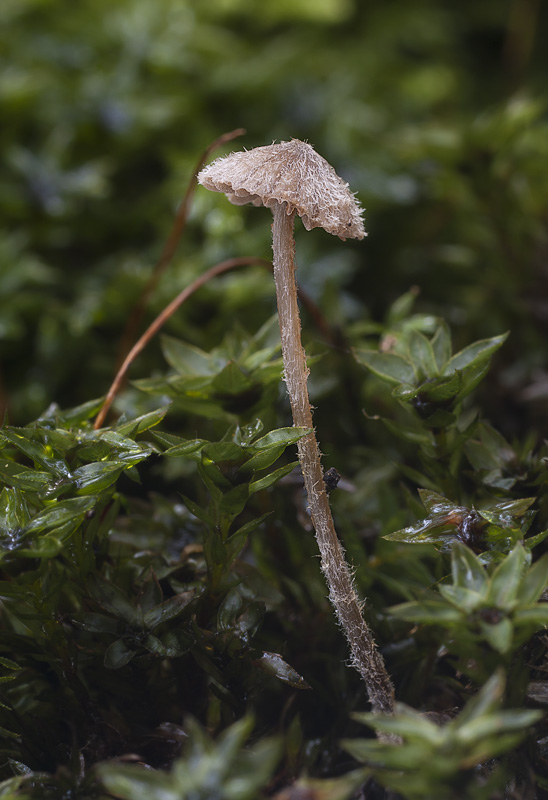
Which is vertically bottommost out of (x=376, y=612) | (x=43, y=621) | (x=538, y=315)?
(x=376, y=612)

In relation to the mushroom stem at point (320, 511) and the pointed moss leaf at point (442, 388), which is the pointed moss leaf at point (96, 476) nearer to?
the mushroom stem at point (320, 511)

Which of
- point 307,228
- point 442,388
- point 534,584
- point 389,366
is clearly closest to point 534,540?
point 534,584

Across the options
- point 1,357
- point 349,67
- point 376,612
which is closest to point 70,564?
point 376,612

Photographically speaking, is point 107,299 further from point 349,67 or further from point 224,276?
point 349,67

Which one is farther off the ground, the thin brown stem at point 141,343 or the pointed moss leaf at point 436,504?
the thin brown stem at point 141,343

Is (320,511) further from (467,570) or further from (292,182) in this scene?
(292,182)

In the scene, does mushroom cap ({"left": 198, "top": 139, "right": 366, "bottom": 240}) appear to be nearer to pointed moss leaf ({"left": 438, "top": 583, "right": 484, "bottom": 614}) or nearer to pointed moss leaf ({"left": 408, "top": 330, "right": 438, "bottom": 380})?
pointed moss leaf ({"left": 408, "top": 330, "right": 438, "bottom": 380})

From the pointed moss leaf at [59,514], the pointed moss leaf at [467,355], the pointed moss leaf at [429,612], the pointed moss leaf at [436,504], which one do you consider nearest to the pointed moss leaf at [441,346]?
the pointed moss leaf at [467,355]
